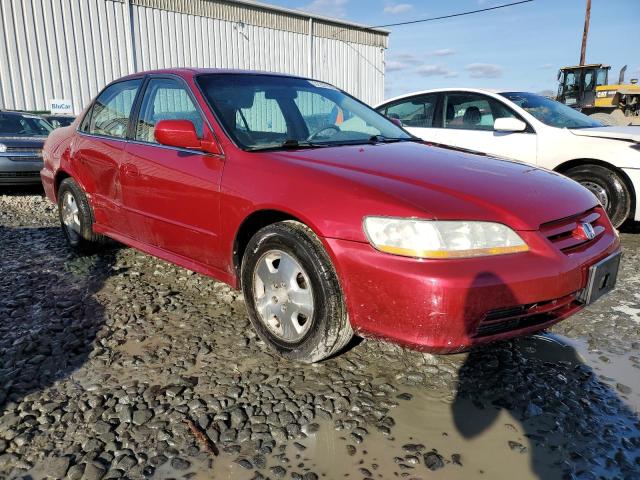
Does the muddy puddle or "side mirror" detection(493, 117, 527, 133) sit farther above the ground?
"side mirror" detection(493, 117, 527, 133)

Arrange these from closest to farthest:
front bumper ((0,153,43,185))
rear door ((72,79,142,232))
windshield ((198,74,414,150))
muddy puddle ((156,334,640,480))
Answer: muddy puddle ((156,334,640,480)) → windshield ((198,74,414,150)) → rear door ((72,79,142,232)) → front bumper ((0,153,43,185))

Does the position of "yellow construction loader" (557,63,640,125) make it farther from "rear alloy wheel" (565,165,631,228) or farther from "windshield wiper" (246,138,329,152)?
"windshield wiper" (246,138,329,152)

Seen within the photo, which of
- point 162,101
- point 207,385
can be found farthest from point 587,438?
point 162,101

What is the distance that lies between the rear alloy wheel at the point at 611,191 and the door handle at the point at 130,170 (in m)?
4.13

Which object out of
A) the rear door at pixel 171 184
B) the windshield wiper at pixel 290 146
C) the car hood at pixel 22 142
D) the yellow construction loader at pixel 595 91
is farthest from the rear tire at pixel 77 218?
the yellow construction loader at pixel 595 91

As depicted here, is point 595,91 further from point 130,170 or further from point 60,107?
point 130,170

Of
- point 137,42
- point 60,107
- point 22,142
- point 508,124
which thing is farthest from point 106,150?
point 137,42

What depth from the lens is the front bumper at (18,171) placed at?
23.8 feet

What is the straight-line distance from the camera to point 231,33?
17.5m

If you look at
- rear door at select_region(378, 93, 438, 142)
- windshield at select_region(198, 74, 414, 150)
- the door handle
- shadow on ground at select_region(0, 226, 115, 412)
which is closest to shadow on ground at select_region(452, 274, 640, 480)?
windshield at select_region(198, 74, 414, 150)

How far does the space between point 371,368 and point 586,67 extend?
20130 mm

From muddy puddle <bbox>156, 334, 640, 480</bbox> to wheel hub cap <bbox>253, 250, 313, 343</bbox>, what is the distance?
54 centimetres

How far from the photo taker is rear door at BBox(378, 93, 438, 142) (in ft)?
19.3

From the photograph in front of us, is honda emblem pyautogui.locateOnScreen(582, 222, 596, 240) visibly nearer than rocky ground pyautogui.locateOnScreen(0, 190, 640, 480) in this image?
No
